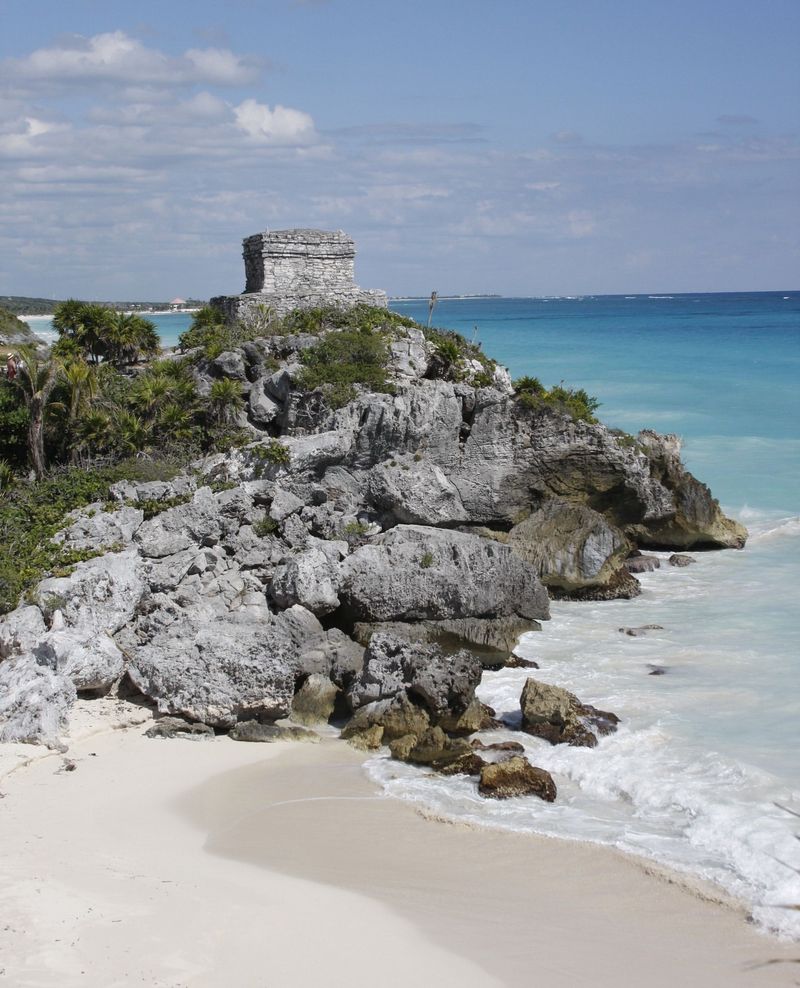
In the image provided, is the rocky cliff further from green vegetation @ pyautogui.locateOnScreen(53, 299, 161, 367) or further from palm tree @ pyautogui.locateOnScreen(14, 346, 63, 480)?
Answer: palm tree @ pyautogui.locateOnScreen(14, 346, 63, 480)

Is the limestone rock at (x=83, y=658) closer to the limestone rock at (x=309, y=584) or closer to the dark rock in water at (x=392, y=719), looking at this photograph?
the limestone rock at (x=309, y=584)

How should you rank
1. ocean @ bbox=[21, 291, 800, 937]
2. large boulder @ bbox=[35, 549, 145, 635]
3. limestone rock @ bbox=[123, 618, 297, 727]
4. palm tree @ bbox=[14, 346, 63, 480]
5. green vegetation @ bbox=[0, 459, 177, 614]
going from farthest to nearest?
palm tree @ bbox=[14, 346, 63, 480] < green vegetation @ bbox=[0, 459, 177, 614] < large boulder @ bbox=[35, 549, 145, 635] < limestone rock @ bbox=[123, 618, 297, 727] < ocean @ bbox=[21, 291, 800, 937]

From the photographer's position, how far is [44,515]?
1482cm

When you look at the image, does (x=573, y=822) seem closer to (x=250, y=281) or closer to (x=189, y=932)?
(x=189, y=932)

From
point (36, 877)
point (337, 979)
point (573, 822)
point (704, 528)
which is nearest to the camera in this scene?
point (337, 979)

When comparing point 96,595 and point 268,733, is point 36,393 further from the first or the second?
point 268,733

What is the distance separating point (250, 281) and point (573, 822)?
16.4 metres

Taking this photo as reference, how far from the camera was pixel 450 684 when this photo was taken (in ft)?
36.7

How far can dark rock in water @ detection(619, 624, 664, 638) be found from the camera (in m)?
14.1

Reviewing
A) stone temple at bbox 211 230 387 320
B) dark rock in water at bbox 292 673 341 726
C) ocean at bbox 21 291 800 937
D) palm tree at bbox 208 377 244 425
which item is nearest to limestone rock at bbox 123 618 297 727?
dark rock in water at bbox 292 673 341 726

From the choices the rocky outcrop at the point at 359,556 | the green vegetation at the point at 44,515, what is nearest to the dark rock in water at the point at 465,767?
the rocky outcrop at the point at 359,556

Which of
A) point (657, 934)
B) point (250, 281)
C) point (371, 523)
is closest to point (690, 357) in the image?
point (250, 281)

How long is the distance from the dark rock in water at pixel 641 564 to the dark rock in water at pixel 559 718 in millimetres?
6735

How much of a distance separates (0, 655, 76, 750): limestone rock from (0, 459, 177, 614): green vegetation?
1.88m
